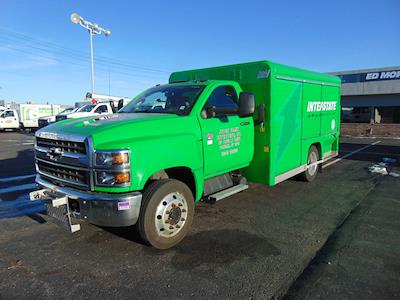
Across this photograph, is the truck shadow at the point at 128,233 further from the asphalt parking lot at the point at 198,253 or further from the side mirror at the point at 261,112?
the side mirror at the point at 261,112

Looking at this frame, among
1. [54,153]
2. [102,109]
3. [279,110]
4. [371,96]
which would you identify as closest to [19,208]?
[54,153]

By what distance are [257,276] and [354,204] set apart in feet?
11.4

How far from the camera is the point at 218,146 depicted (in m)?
4.89

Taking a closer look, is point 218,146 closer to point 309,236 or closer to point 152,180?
point 152,180

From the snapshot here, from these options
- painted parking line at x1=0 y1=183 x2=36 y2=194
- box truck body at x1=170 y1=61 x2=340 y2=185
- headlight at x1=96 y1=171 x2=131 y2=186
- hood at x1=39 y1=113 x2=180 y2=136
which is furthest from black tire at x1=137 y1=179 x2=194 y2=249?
painted parking line at x1=0 y1=183 x2=36 y2=194

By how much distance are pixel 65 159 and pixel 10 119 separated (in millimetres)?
28400

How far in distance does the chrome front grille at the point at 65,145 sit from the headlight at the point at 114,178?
1.24ft

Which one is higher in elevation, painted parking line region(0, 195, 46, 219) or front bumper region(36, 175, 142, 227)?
front bumper region(36, 175, 142, 227)

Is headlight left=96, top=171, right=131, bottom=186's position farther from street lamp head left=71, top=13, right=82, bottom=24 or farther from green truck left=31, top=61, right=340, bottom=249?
street lamp head left=71, top=13, right=82, bottom=24

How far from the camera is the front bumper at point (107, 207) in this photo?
11.9 ft

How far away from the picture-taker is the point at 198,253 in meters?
4.08

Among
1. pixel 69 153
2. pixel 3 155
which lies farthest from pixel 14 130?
pixel 69 153

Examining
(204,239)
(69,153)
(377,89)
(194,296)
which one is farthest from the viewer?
(377,89)

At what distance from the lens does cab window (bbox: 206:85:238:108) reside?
4.98 m
